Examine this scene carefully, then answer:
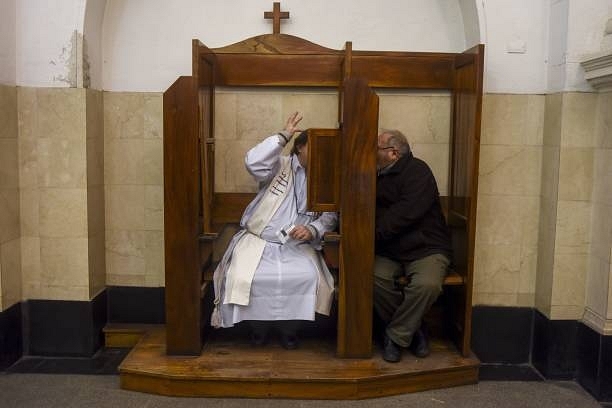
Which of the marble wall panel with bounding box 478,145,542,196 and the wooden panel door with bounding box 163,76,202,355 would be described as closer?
the wooden panel door with bounding box 163,76,202,355

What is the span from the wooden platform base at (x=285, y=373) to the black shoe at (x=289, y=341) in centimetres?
4

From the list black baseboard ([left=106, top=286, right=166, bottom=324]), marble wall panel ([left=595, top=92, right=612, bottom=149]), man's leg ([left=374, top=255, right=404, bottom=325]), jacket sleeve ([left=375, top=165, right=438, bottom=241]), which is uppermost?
marble wall panel ([left=595, top=92, right=612, bottom=149])

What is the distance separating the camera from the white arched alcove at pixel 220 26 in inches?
180

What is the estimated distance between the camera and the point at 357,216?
3.95 meters

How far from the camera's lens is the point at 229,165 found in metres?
4.66

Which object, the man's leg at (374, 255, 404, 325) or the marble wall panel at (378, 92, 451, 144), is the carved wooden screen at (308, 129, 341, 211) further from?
the marble wall panel at (378, 92, 451, 144)

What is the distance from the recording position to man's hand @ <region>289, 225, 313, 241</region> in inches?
162

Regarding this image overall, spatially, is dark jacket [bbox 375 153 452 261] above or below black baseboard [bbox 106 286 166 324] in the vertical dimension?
above

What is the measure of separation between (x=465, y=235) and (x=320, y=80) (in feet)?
4.49

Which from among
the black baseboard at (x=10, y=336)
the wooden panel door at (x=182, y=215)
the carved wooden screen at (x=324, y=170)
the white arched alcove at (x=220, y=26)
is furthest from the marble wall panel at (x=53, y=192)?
the carved wooden screen at (x=324, y=170)

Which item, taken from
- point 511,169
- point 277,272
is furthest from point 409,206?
point 277,272

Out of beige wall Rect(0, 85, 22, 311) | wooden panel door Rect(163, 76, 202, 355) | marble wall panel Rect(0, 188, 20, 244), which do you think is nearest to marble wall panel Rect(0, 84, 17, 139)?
beige wall Rect(0, 85, 22, 311)

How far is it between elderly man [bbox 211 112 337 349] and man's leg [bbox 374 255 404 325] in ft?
0.95

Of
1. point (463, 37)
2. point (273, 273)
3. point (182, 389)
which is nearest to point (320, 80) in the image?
point (463, 37)
